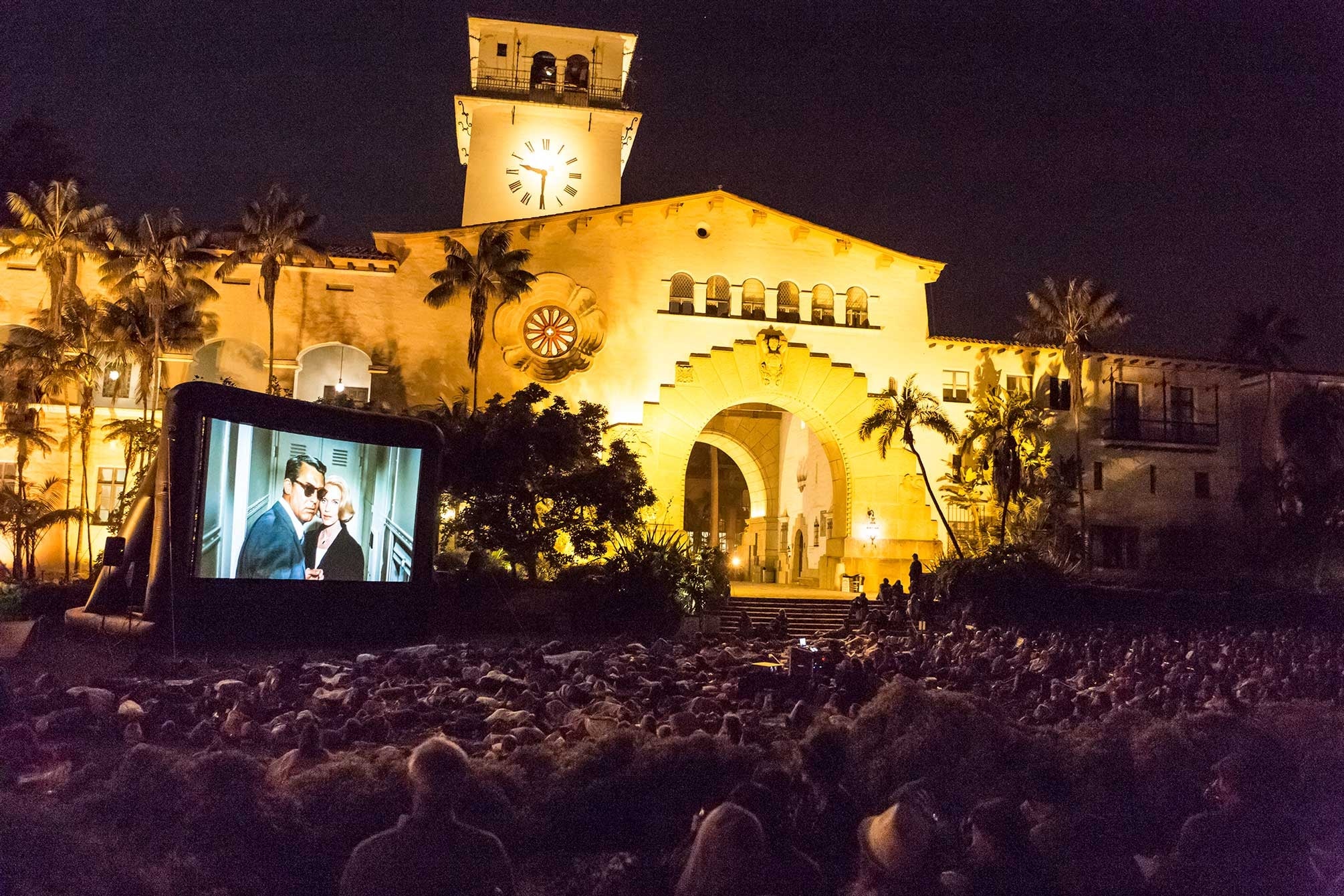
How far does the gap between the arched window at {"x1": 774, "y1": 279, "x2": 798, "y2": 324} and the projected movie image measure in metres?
20.4

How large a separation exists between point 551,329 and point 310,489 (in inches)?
735

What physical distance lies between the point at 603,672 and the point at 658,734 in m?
5.41

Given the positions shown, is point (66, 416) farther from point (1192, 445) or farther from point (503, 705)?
point (1192, 445)

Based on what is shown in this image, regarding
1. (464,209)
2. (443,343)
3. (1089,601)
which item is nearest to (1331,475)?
(1089,601)

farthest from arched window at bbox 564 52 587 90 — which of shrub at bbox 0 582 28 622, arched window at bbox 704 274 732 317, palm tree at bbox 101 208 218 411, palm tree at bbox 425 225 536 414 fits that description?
shrub at bbox 0 582 28 622

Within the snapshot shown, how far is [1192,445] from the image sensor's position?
39.5 meters

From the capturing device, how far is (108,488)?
33.2 meters

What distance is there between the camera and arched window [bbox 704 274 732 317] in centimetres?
3709

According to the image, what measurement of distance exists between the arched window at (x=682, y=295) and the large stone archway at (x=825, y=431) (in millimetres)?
2043

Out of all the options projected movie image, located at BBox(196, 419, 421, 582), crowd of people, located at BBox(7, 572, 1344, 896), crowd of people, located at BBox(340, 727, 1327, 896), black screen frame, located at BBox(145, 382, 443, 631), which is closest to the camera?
crowd of people, located at BBox(340, 727, 1327, 896)

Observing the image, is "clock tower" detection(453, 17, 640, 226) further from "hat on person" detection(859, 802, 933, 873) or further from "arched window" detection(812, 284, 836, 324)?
"hat on person" detection(859, 802, 933, 873)

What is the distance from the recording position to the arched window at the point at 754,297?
37125 mm

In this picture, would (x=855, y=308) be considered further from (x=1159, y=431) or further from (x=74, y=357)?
(x=74, y=357)

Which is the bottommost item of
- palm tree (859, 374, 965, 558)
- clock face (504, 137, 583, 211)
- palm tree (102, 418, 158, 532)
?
palm tree (102, 418, 158, 532)
